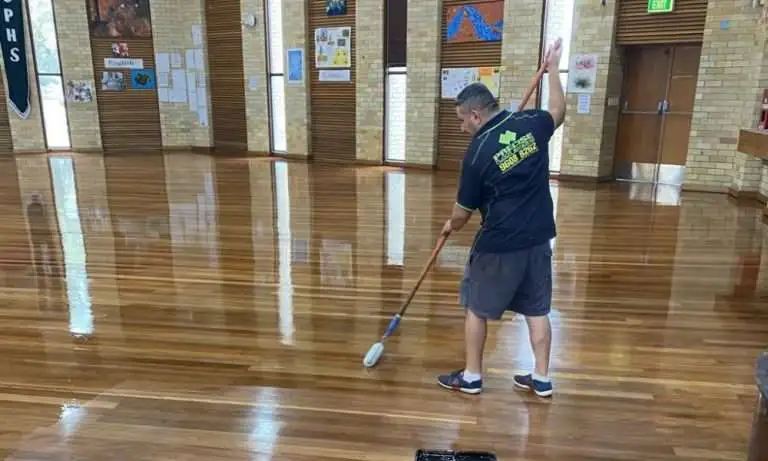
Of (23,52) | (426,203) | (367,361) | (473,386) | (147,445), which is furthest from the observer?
(23,52)

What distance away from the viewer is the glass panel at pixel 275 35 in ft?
38.6

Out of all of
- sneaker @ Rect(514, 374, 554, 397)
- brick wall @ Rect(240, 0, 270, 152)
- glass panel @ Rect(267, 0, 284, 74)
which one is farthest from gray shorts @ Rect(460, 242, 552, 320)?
brick wall @ Rect(240, 0, 270, 152)

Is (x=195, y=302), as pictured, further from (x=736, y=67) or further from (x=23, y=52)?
(x=23, y=52)

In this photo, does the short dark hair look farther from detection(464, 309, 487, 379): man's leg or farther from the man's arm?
detection(464, 309, 487, 379): man's leg

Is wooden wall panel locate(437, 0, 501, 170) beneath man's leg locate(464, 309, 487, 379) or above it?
above

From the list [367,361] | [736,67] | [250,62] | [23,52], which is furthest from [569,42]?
[23,52]

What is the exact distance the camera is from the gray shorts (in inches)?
96.7

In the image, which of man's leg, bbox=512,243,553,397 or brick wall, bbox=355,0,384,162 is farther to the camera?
brick wall, bbox=355,0,384,162

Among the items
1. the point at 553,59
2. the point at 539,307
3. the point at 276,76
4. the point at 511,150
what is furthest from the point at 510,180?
the point at 276,76

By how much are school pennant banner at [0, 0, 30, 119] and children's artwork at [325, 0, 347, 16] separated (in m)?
6.70

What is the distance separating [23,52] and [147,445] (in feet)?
A: 42.4

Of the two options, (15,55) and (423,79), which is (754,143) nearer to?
(423,79)

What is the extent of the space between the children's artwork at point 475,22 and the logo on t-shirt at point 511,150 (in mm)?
7771

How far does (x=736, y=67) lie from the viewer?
7684 mm
